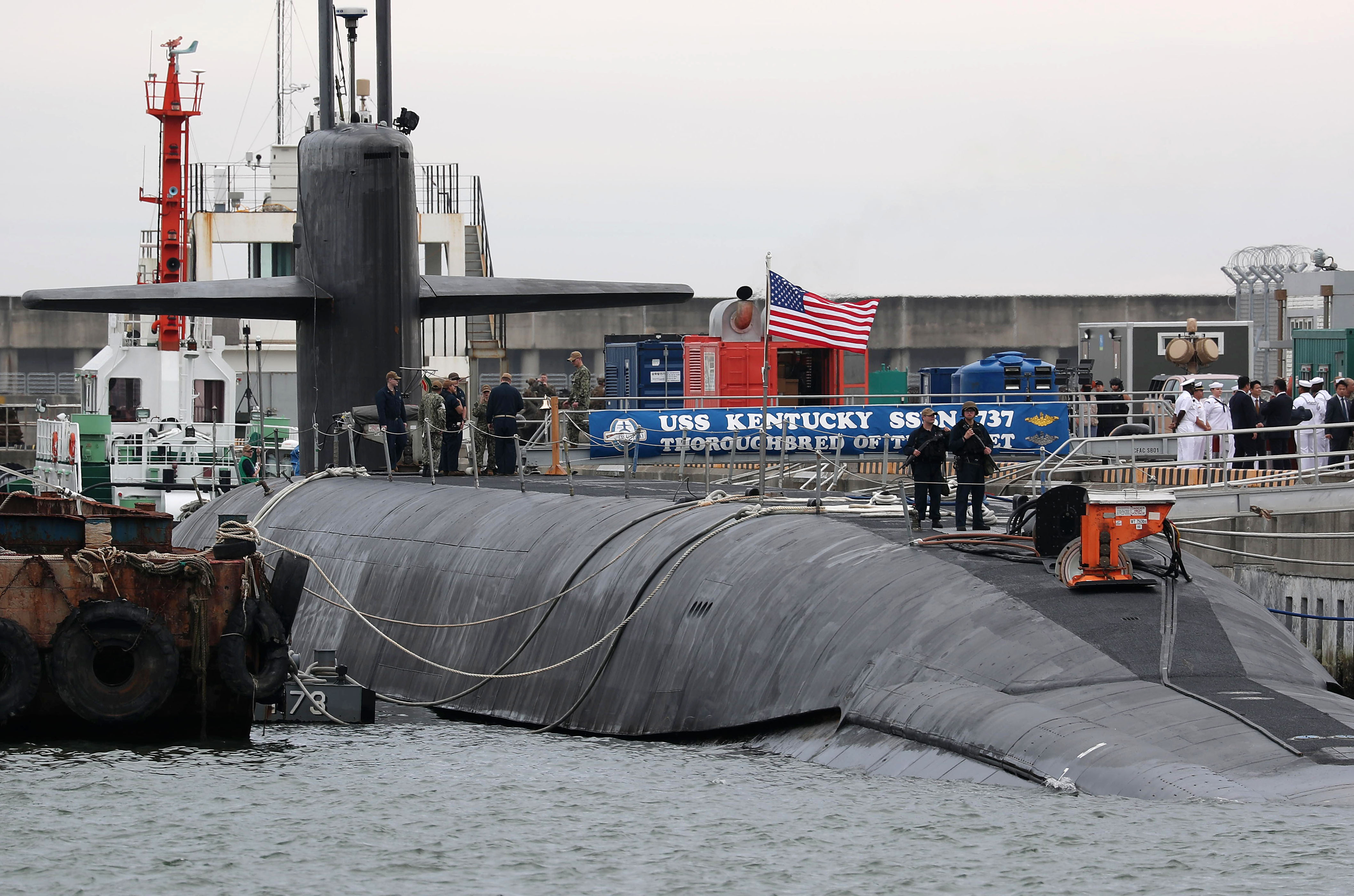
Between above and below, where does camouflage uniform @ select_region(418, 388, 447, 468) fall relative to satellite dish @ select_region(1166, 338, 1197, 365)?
below

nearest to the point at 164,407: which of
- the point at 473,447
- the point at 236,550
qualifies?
the point at 473,447

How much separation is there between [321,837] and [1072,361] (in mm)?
47583

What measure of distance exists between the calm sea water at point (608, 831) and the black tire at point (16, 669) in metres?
0.40

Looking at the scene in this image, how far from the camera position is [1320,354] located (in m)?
30.6

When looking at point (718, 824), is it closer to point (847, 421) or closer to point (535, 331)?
point (847, 421)

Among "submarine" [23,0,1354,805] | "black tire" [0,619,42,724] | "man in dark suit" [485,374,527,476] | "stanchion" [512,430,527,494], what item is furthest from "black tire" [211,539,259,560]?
"man in dark suit" [485,374,527,476]

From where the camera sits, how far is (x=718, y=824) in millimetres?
9922

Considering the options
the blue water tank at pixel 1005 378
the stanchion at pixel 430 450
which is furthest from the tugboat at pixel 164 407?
the blue water tank at pixel 1005 378

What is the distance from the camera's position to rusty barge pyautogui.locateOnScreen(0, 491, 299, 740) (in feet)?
41.4

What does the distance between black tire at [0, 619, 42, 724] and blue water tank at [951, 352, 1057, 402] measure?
18.8 meters

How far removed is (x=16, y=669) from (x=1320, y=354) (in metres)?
24.8

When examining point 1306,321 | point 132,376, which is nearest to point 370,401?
point 132,376

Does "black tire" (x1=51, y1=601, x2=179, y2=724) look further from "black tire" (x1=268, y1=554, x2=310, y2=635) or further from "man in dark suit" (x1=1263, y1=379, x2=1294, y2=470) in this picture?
"man in dark suit" (x1=1263, y1=379, x2=1294, y2=470)

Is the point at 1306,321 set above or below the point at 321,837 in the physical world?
above
